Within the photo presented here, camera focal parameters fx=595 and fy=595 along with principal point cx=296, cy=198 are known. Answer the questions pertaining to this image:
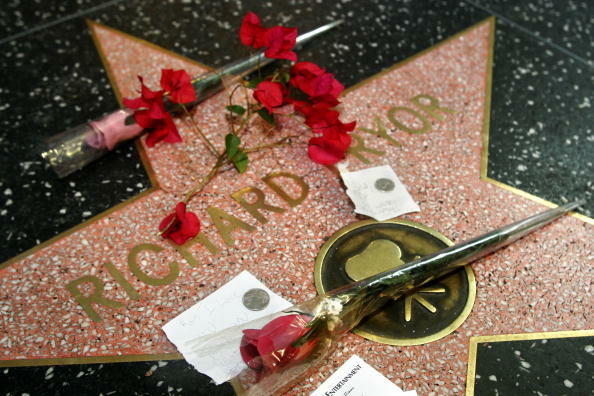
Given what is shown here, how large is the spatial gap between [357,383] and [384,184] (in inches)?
20.4

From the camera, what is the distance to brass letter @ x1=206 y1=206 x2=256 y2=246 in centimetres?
132

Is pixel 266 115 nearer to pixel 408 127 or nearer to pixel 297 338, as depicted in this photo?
pixel 408 127

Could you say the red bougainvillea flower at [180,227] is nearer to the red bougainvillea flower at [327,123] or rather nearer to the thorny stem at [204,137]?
the thorny stem at [204,137]

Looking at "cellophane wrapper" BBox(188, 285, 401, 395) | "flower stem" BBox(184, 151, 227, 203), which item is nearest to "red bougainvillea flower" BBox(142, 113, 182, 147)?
"flower stem" BBox(184, 151, 227, 203)

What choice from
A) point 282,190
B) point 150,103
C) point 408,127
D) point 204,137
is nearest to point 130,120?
point 150,103

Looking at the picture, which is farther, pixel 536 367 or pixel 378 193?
pixel 378 193

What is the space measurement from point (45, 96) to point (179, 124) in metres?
0.38

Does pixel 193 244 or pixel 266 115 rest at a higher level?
pixel 266 115

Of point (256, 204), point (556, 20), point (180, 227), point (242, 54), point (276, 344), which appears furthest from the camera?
point (556, 20)

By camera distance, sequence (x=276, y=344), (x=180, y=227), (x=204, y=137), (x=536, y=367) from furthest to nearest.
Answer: (x=204, y=137) → (x=180, y=227) → (x=536, y=367) → (x=276, y=344)

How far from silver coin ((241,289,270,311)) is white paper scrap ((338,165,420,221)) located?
31cm

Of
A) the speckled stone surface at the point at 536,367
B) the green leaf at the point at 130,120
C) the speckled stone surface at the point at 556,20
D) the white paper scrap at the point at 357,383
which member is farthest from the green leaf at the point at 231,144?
the speckled stone surface at the point at 556,20

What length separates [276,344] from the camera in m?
1.02

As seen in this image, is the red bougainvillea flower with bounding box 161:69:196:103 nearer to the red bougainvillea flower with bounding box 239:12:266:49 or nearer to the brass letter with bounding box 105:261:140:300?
the red bougainvillea flower with bounding box 239:12:266:49
